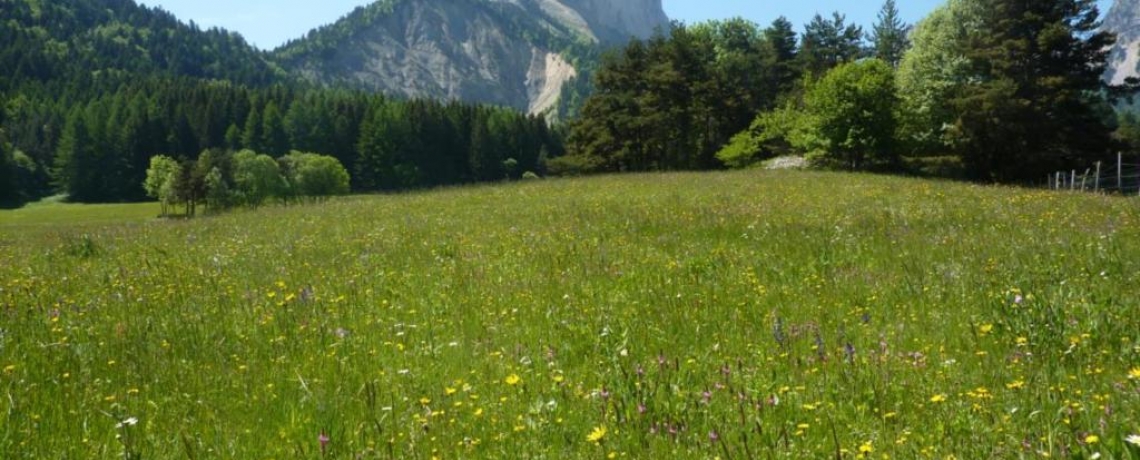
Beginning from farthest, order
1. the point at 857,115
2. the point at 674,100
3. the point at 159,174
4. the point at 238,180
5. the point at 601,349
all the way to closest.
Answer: the point at 159,174 < the point at 238,180 < the point at 674,100 < the point at 857,115 < the point at 601,349

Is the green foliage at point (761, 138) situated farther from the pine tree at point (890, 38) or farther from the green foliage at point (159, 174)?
the green foliage at point (159, 174)

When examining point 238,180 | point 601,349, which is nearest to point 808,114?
point 601,349

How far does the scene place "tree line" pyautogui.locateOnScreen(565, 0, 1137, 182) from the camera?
4066cm

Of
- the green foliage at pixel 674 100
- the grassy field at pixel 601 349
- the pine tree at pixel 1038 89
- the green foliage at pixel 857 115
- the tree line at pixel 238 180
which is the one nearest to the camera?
the grassy field at pixel 601 349

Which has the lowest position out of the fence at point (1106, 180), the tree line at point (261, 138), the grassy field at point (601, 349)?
the fence at point (1106, 180)

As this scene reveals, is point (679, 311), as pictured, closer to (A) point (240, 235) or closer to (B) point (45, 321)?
(B) point (45, 321)

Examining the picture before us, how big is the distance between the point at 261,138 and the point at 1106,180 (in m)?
144

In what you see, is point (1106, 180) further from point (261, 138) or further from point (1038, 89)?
point (261, 138)

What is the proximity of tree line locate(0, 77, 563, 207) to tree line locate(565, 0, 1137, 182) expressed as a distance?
74.0 metres

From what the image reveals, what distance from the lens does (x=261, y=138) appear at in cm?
14450

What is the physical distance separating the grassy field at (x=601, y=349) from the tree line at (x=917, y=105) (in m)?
35.3

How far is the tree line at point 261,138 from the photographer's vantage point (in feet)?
425

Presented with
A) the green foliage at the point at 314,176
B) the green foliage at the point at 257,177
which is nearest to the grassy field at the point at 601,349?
the green foliage at the point at 257,177

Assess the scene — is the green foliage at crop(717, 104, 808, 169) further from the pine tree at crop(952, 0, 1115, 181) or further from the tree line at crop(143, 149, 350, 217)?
the tree line at crop(143, 149, 350, 217)
